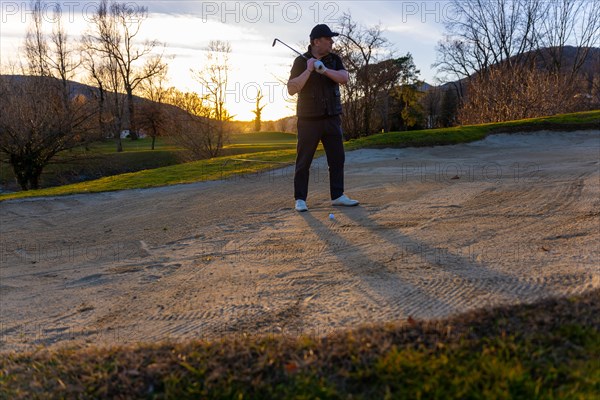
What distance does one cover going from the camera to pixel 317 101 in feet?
22.3

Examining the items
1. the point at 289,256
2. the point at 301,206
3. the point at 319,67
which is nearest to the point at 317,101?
the point at 319,67

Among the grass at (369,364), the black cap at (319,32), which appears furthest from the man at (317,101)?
the grass at (369,364)

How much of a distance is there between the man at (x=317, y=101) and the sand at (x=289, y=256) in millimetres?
615

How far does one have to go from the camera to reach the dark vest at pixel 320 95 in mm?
6773

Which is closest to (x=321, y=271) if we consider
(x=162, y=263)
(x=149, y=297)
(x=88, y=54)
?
(x=149, y=297)

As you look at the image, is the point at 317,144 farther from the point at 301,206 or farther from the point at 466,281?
the point at 466,281

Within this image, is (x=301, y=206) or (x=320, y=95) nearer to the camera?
(x=320, y=95)

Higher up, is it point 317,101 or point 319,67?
point 319,67

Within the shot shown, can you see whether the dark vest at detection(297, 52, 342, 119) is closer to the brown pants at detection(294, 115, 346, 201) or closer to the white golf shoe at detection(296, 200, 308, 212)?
the brown pants at detection(294, 115, 346, 201)

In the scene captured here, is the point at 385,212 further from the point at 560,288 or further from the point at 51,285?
the point at 51,285

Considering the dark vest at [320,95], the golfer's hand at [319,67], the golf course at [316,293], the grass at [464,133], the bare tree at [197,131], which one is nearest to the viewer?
the golf course at [316,293]

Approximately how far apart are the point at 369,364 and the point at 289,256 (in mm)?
2556

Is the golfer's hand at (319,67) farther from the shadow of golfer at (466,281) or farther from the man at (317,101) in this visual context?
the shadow of golfer at (466,281)

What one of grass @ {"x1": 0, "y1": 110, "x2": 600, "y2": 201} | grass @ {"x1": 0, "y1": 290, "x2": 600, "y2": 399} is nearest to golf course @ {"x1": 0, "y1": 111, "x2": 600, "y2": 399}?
grass @ {"x1": 0, "y1": 290, "x2": 600, "y2": 399}
